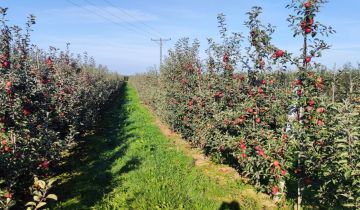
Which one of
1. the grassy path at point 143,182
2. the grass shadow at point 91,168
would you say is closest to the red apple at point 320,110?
the grassy path at point 143,182

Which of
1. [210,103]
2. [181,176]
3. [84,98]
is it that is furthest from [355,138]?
[84,98]

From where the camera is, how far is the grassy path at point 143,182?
7039 millimetres

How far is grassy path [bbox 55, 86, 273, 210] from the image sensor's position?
23.1 ft

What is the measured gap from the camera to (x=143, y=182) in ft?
26.8

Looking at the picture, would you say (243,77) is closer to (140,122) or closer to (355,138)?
(355,138)

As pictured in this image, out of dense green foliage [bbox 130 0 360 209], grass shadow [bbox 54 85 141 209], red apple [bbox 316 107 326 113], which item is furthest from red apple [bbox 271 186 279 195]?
grass shadow [bbox 54 85 141 209]

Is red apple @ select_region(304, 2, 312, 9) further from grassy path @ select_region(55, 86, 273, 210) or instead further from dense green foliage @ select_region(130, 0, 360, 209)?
grassy path @ select_region(55, 86, 273, 210)

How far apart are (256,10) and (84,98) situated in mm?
8592

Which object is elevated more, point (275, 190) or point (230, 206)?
point (275, 190)

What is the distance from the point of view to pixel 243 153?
750 cm

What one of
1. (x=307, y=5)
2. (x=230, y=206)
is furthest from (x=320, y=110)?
(x=230, y=206)

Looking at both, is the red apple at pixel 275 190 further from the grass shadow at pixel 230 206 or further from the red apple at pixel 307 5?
the red apple at pixel 307 5

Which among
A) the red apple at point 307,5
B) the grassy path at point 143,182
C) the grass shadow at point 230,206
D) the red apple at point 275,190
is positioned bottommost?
the grass shadow at point 230,206

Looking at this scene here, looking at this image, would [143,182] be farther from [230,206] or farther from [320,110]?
[320,110]
